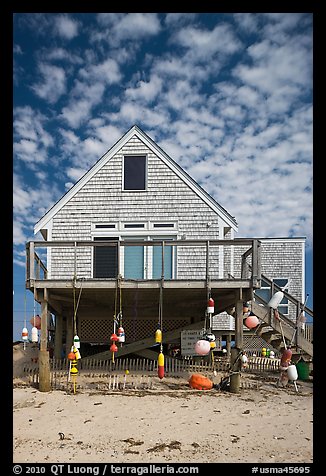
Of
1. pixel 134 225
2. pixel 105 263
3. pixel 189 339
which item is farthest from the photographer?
pixel 134 225

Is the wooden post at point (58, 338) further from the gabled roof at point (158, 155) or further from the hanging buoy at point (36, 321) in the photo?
the gabled roof at point (158, 155)

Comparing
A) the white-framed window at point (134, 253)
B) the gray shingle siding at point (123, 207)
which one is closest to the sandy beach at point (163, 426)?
the white-framed window at point (134, 253)

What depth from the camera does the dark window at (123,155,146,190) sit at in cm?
1345

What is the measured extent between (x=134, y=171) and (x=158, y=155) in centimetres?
110

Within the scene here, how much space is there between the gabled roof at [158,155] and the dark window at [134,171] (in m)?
0.58

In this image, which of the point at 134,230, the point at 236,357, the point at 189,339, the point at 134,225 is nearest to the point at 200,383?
the point at 236,357

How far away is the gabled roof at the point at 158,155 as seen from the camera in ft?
43.0

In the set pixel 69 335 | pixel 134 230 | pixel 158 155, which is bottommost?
pixel 69 335

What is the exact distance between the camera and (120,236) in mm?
13258

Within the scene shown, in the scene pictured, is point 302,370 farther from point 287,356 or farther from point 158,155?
point 158,155

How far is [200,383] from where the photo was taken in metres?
9.35

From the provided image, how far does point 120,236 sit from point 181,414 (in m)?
7.41
